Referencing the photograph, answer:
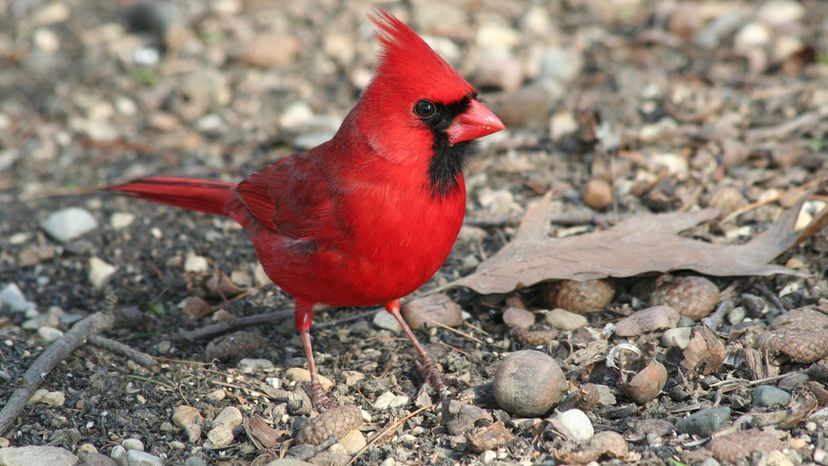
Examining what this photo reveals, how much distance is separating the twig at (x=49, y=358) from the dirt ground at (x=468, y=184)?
6cm

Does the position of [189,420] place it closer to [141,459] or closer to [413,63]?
[141,459]

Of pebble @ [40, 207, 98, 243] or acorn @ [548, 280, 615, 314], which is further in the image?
pebble @ [40, 207, 98, 243]

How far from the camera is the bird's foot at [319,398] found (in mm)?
3393

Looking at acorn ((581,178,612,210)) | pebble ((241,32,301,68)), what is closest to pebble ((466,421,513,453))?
acorn ((581,178,612,210))

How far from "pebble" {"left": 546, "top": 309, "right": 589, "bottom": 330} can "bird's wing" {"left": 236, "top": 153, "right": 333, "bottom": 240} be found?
920 mm

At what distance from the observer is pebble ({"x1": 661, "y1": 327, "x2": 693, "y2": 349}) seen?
3.34m

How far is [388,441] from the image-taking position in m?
3.20

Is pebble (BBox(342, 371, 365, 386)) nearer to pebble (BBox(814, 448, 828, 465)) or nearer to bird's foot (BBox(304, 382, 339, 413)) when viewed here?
bird's foot (BBox(304, 382, 339, 413))

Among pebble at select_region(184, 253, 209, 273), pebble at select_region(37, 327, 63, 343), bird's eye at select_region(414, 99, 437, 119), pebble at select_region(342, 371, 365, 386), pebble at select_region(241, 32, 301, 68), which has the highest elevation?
bird's eye at select_region(414, 99, 437, 119)

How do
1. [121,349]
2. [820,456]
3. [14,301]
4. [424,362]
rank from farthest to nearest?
1. [14,301]
2. [121,349]
3. [424,362]
4. [820,456]

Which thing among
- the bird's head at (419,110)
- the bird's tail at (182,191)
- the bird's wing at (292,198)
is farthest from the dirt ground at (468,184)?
the bird's head at (419,110)

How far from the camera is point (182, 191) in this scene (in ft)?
13.9

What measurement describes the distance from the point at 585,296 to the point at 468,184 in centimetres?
125

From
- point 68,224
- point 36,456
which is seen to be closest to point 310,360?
point 36,456
